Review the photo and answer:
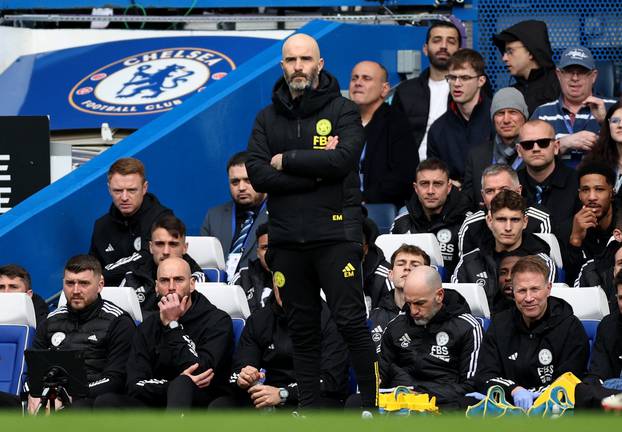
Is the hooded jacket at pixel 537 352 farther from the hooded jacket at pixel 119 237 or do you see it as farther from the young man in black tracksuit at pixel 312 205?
the hooded jacket at pixel 119 237

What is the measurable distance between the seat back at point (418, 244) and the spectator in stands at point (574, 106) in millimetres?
1445

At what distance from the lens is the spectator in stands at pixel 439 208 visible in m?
9.45

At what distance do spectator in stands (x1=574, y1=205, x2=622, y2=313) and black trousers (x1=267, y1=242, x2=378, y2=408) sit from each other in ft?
7.48

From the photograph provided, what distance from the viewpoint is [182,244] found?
30.0 ft

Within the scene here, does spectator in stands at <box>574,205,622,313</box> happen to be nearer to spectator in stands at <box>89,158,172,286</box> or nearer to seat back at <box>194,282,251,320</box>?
seat back at <box>194,282,251,320</box>

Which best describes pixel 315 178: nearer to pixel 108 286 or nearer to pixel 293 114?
pixel 293 114

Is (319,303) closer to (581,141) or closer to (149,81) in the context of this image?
(581,141)

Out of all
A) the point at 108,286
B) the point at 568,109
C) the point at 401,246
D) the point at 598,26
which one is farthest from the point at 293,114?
the point at 598,26

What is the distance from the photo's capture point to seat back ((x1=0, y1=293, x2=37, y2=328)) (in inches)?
340

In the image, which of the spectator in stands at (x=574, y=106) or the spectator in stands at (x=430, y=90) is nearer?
the spectator in stands at (x=574, y=106)

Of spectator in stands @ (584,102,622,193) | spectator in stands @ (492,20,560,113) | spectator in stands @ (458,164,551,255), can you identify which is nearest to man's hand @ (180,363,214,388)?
spectator in stands @ (458,164,551,255)

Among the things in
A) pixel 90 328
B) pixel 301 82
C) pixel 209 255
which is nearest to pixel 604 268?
pixel 209 255

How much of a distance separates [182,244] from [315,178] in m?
2.63

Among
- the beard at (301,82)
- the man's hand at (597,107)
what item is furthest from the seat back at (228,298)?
the man's hand at (597,107)
